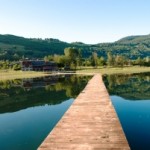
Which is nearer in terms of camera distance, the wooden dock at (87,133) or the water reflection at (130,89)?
the wooden dock at (87,133)

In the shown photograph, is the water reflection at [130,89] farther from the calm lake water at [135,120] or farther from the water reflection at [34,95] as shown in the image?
the water reflection at [34,95]

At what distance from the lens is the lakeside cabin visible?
16988 centimetres

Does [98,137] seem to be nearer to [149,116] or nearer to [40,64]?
[149,116]

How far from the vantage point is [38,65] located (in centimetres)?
17775

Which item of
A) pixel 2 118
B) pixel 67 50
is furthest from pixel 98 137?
pixel 67 50

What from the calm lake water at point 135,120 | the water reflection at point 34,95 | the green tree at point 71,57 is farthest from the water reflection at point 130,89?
the green tree at point 71,57

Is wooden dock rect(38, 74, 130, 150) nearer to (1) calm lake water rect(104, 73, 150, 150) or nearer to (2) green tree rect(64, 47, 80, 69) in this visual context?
(1) calm lake water rect(104, 73, 150, 150)

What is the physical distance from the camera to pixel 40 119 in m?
26.5

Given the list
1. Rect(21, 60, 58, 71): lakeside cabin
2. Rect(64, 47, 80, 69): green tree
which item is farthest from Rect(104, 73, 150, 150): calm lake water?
Rect(21, 60, 58, 71): lakeside cabin

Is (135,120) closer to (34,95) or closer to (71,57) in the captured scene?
(34,95)

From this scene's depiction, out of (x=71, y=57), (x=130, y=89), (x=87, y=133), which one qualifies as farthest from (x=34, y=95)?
(x=71, y=57)

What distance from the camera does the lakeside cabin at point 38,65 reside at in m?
170

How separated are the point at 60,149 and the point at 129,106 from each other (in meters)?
20.0

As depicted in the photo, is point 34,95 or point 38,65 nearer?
point 34,95
